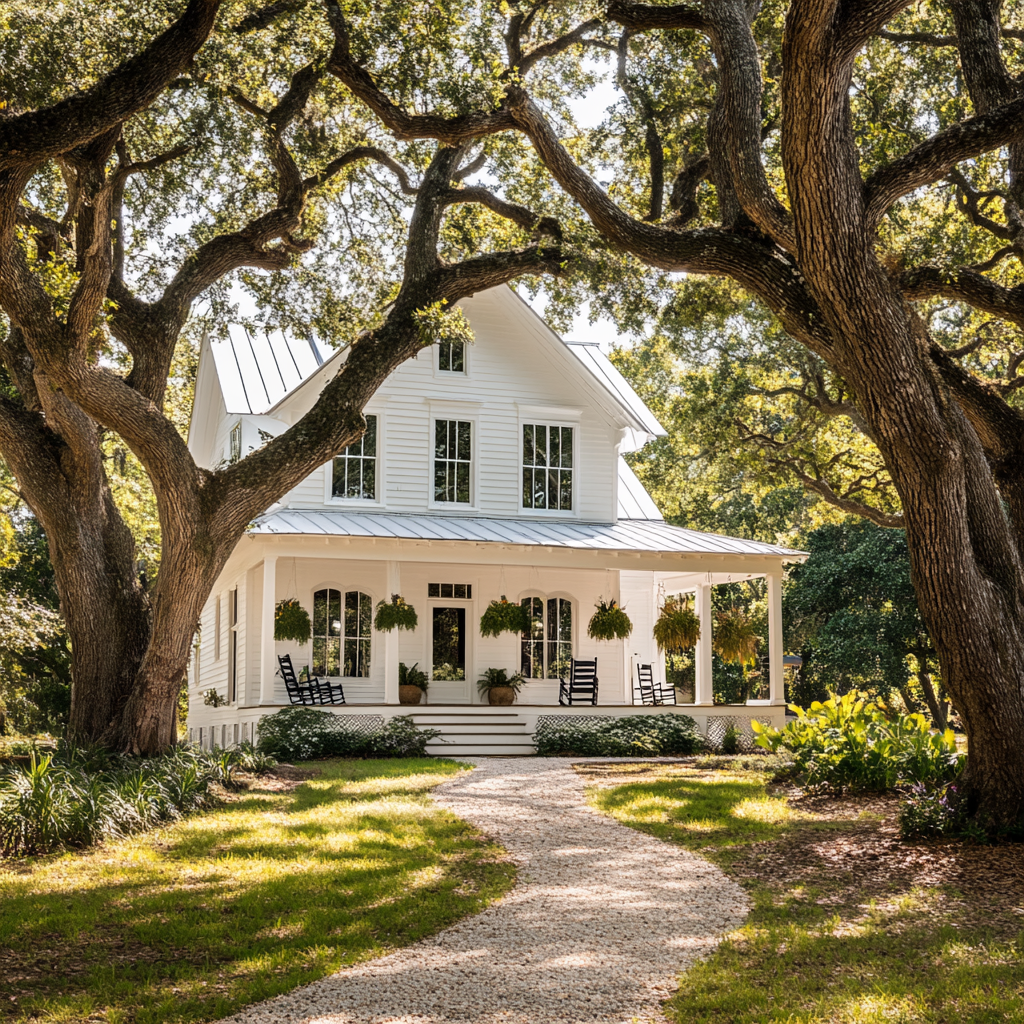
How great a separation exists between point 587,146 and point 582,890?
11199 mm

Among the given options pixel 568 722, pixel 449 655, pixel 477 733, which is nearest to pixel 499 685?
pixel 449 655

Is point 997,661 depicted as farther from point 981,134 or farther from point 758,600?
point 758,600

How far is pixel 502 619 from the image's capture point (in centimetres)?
1803

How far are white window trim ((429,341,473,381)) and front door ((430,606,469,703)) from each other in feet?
14.6

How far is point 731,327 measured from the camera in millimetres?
23703

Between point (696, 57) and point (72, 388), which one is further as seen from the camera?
point (696, 57)

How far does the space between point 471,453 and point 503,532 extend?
2.41 m

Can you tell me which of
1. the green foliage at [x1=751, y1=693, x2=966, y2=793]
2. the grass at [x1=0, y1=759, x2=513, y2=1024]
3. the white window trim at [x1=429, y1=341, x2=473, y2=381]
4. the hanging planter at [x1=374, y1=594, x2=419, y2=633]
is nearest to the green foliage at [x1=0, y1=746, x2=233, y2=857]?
the grass at [x1=0, y1=759, x2=513, y2=1024]

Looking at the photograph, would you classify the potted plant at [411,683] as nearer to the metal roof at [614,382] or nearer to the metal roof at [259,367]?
the metal roof at [259,367]

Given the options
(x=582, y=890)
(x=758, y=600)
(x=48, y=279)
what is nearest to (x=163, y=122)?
(x=48, y=279)

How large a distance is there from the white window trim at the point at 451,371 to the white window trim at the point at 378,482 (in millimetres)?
1386

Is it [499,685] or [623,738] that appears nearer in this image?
[623,738]

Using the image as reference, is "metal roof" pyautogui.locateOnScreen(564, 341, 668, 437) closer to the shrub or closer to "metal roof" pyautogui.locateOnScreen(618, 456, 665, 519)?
"metal roof" pyautogui.locateOnScreen(618, 456, 665, 519)

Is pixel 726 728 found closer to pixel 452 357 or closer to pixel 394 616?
pixel 394 616
